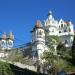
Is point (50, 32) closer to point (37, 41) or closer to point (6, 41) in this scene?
point (6, 41)

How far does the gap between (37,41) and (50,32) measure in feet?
46.6

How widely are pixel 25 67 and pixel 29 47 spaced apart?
16.0m

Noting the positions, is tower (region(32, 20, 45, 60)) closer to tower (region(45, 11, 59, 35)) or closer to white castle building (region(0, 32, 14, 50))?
white castle building (region(0, 32, 14, 50))

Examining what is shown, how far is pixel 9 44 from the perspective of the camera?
76.6 meters

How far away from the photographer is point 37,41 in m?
67.8

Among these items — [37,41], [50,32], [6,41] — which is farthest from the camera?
[50,32]

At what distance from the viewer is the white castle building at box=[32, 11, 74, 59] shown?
66.5 metres

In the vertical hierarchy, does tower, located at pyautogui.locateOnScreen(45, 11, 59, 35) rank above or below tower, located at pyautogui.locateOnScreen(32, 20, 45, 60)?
above

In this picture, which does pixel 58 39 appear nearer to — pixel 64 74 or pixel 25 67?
pixel 25 67

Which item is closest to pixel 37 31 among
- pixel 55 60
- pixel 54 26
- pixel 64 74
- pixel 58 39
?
pixel 58 39

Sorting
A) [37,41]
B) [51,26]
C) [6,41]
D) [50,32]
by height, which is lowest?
[37,41]

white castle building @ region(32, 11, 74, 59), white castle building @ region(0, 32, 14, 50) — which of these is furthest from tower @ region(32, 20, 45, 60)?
white castle building @ region(0, 32, 14, 50)

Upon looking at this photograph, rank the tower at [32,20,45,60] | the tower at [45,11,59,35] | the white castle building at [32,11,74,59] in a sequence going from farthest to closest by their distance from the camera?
the tower at [45,11,59,35]
the white castle building at [32,11,74,59]
the tower at [32,20,45,60]

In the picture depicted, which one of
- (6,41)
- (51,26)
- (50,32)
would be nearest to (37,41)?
(6,41)
